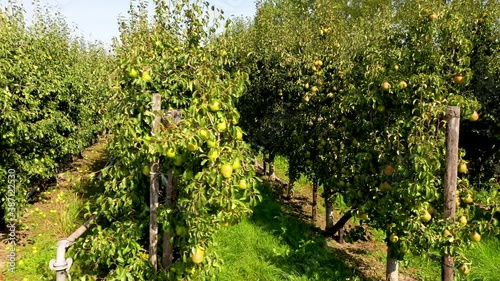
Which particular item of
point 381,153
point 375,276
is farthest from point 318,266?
point 381,153

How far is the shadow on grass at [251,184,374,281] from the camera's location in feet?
17.3

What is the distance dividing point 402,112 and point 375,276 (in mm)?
2888

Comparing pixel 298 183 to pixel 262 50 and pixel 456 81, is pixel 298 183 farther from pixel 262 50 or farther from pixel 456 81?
pixel 456 81

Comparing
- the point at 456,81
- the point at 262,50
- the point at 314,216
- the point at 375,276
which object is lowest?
the point at 375,276

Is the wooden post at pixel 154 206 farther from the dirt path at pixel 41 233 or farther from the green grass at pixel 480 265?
Result: the green grass at pixel 480 265

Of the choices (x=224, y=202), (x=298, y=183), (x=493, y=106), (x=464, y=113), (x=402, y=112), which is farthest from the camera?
(x=298, y=183)

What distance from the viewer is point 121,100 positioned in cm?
329

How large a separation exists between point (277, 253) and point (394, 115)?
284 cm

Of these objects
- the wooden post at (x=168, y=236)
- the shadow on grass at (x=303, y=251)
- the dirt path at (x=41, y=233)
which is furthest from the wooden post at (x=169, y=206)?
the shadow on grass at (x=303, y=251)

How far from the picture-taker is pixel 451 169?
372cm

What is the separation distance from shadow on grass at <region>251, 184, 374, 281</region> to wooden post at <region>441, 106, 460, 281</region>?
129 cm

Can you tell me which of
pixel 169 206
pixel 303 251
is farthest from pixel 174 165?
pixel 303 251

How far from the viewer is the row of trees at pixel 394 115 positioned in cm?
390

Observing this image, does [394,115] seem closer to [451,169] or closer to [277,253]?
[451,169]
